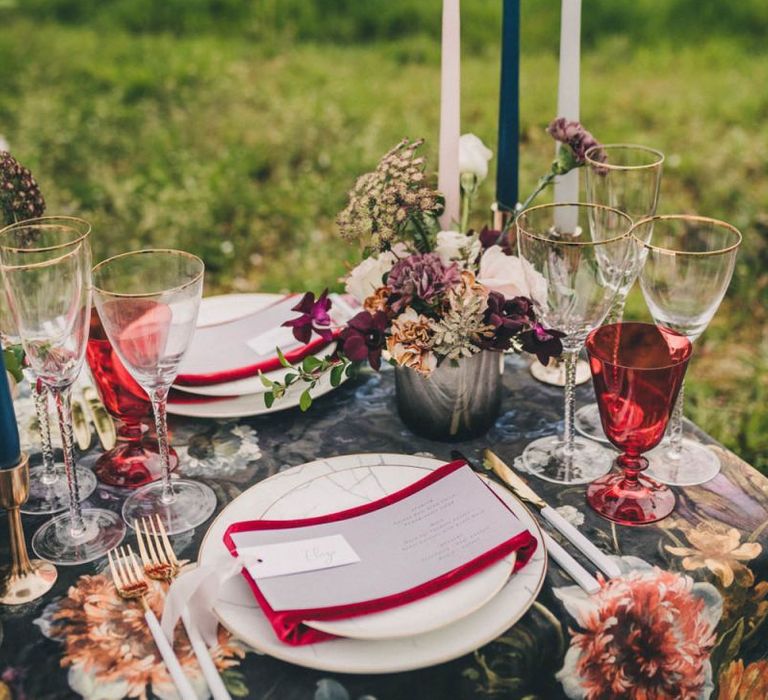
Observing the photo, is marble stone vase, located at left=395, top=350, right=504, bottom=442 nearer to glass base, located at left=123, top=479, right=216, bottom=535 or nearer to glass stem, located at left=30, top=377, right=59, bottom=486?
glass base, located at left=123, top=479, right=216, bottom=535

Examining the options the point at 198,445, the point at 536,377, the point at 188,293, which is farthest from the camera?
the point at 536,377

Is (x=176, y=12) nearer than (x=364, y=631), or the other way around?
(x=364, y=631)

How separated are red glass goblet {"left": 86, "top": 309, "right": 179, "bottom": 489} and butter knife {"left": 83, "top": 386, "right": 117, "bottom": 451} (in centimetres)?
1

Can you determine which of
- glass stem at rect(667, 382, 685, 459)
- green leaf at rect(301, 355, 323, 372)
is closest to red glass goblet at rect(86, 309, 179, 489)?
green leaf at rect(301, 355, 323, 372)

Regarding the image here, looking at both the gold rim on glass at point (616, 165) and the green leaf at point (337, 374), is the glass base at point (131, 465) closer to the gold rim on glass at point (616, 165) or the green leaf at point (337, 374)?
the green leaf at point (337, 374)

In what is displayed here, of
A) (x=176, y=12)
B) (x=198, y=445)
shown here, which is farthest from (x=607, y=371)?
(x=176, y=12)

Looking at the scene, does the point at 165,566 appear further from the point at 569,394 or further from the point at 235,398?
the point at 569,394

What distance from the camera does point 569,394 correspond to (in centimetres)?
128

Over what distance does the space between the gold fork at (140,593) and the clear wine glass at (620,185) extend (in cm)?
62

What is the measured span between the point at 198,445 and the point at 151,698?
458 millimetres

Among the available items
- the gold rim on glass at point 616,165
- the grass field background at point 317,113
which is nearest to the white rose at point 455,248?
the gold rim on glass at point 616,165

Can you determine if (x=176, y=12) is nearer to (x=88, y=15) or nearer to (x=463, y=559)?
(x=88, y=15)

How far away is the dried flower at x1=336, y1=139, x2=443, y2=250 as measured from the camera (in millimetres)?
1212

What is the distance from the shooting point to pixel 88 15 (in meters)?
5.63
